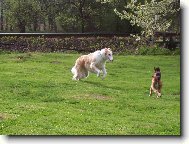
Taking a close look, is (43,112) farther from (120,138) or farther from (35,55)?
(35,55)

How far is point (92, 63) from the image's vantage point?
711 inches

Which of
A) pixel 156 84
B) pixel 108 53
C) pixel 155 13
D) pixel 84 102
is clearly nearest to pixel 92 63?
pixel 108 53

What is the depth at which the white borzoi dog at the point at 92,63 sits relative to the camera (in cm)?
1789

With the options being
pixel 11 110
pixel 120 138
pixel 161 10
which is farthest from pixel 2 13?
pixel 120 138

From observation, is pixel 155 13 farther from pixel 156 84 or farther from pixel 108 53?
pixel 156 84

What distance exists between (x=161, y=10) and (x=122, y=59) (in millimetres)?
4969

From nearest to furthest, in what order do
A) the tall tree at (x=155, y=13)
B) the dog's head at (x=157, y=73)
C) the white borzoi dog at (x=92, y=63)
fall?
the dog's head at (x=157, y=73) → the white borzoi dog at (x=92, y=63) → the tall tree at (x=155, y=13)

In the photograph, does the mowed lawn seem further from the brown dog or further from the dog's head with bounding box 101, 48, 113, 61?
the dog's head with bounding box 101, 48, 113, 61

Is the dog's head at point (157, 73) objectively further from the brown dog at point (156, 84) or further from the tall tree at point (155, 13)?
the tall tree at point (155, 13)

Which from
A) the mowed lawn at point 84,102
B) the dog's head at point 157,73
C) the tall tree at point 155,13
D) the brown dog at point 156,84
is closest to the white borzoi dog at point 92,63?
the mowed lawn at point 84,102

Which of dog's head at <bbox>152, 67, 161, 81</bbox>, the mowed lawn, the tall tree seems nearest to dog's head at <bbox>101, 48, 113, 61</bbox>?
the mowed lawn

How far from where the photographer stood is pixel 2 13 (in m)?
38.9

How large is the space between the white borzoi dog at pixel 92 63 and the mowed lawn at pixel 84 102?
0.33 m

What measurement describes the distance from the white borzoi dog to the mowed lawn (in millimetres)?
325
